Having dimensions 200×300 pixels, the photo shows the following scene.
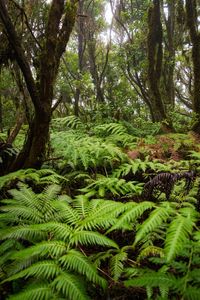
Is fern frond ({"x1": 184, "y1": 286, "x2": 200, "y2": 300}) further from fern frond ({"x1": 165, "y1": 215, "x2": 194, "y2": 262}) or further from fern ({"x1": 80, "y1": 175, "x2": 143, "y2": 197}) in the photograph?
fern ({"x1": 80, "y1": 175, "x2": 143, "y2": 197})

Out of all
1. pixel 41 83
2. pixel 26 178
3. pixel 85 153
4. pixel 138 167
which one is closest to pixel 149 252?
pixel 138 167

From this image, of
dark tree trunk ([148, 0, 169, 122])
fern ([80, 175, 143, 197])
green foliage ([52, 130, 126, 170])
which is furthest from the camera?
dark tree trunk ([148, 0, 169, 122])

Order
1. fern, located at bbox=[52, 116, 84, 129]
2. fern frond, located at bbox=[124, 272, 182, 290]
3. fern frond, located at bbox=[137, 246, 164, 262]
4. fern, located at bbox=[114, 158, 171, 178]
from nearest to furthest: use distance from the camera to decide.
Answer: fern frond, located at bbox=[124, 272, 182, 290]
fern frond, located at bbox=[137, 246, 164, 262]
fern, located at bbox=[114, 158, 171, 178]
fern, located at bbox=[52, 116, 84, 129]

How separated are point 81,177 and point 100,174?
27 cm

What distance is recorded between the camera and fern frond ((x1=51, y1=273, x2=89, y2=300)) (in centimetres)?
199

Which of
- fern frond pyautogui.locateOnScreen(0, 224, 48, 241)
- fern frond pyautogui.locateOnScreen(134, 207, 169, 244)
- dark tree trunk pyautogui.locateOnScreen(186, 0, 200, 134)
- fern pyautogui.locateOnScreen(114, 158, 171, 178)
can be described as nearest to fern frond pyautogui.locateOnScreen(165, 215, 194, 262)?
fern frond pyautogui.locateOnScreen(134, 207, 169, 244)

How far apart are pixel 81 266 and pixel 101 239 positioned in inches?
11.0

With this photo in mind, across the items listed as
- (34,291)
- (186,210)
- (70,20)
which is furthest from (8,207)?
(70,20)

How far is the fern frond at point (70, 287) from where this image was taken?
1985mm

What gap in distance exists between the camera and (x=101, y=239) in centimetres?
238

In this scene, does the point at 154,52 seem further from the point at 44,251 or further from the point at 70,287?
the point at 70,287

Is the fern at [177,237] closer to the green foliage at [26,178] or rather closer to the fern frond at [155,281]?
the fern frond at [155,281]

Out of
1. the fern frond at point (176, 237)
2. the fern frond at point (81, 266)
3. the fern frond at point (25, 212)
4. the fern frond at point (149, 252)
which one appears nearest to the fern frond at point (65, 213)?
the fern frond at point (25, 212)

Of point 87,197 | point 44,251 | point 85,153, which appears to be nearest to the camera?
point 44,251
